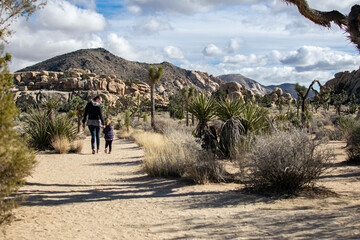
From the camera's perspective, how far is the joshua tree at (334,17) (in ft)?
22.2

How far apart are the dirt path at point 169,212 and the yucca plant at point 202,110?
115 inches

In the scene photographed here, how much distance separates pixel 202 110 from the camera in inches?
Result: 393

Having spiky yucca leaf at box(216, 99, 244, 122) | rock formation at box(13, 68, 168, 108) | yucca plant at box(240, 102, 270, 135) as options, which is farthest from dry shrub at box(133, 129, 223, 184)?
rock formation at box(13, 68, 168, 108)

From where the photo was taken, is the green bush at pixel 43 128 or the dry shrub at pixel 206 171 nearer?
the dry shrub at pixel 206 171

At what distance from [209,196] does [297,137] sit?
201 cm

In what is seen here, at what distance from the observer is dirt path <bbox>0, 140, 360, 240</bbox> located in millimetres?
4062

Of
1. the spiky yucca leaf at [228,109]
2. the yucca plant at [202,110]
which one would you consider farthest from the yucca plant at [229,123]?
the yucca plant at [202,110]

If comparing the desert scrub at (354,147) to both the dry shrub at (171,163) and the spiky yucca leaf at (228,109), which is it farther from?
the dry shrub at (171,163)

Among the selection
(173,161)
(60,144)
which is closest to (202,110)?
(173,161)

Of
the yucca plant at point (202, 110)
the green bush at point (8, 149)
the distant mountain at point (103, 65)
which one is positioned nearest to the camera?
the green bush at point (8, 149)

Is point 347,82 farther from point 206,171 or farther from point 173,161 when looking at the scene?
point 206,171

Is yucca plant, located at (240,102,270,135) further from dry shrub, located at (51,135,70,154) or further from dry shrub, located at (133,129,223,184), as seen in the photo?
dry shrub, located at (51,135,70,154)

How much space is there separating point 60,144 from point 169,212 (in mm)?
8427

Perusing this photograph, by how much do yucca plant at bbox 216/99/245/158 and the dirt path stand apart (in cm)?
299
